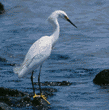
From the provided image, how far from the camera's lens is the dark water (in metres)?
8.26

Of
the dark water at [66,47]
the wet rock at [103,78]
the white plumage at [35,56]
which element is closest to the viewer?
the white plumage at [35,56]

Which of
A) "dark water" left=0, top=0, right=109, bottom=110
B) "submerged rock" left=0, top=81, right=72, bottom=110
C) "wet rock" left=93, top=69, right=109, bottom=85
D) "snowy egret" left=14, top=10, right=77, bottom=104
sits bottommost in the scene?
"dark water" left=0, top=0, right=109, bottom=110

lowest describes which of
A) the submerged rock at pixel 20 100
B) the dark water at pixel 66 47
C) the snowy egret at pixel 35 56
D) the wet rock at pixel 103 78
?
the dark water at pixel 66 47

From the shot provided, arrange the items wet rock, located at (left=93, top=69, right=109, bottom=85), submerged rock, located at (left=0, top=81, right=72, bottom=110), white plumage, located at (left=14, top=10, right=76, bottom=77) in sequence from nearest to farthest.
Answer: submerged rock, located at (left=0, top=81, right=72, bottom=110), white plumage, located at (left=14, top=10, right=76, bottom=77), wet rock, located at (left=93, top=69, right=109, bottom=85)

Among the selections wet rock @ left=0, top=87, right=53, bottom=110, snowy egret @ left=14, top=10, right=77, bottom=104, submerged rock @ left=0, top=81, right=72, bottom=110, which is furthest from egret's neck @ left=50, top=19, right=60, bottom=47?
wet rock @ left=0, top=87, right=53, bottom=110

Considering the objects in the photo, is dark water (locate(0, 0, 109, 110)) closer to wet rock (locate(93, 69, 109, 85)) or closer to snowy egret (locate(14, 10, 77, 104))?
wet rock (locate(93, 69, 109, 85))

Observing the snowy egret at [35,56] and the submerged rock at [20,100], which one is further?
the snowy egret at [35,56]

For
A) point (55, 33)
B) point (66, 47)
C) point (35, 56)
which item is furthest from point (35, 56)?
point (66, 47)

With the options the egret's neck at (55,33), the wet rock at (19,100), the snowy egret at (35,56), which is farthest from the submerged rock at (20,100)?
the egret's neck at (55,33)

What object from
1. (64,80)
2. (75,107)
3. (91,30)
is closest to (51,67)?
(64,80)

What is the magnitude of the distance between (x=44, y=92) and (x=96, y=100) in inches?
57.0

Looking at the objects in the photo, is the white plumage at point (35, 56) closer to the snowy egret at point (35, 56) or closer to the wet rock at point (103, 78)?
the snowy egret at point (35, 56)

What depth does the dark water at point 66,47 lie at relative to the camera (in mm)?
8258

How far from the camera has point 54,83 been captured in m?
9.20
